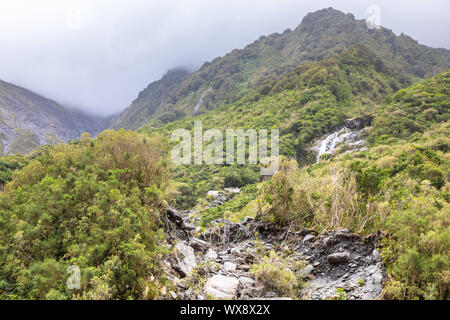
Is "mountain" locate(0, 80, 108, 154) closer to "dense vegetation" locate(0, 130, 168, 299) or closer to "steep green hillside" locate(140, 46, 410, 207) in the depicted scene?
"steep green hillside" locate(140, 46, 410, 207)

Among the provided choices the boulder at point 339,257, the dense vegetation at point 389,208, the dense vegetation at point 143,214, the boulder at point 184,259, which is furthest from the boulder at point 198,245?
the boulder at point 339,257

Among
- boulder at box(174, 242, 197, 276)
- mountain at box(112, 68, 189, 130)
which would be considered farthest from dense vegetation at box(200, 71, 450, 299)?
mountain at box(112, 68, 189, 130)

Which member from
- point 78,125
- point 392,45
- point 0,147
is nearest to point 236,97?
point 392,45

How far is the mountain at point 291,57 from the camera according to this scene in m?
72.1

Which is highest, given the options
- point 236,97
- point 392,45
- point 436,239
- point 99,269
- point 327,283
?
point 392,45

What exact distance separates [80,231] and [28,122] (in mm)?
168183

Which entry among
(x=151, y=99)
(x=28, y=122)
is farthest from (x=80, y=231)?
(x=28, y=122)

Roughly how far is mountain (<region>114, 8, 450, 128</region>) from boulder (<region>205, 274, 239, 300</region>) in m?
68.1

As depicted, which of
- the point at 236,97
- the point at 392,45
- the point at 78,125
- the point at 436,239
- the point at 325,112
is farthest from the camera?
the point at 78,125

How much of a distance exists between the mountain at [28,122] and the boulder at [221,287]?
11405 cm

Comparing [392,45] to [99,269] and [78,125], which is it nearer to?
[99,269]

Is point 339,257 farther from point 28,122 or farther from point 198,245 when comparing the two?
point 28,122

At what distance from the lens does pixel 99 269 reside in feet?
10.3
